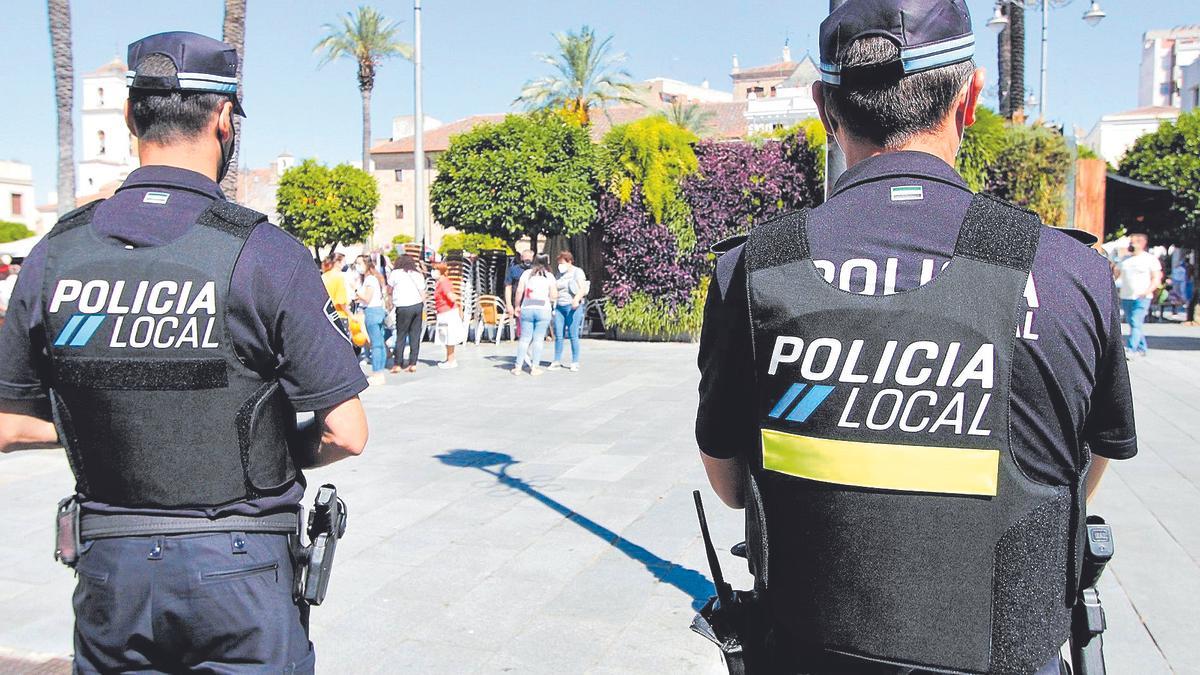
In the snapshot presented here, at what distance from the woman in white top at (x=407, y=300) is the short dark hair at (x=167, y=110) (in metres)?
10.6

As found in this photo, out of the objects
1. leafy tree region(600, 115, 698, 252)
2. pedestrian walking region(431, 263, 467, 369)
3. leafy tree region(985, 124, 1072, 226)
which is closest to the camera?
pedestrian walking region(431, 263, 467, 369)

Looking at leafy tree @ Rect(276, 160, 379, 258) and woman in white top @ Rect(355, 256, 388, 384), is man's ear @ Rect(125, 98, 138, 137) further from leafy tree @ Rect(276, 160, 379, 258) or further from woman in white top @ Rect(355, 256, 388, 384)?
leafy tree @ Rect(276, 160, 379, 258)

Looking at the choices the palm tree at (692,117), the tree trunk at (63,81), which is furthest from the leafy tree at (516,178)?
the palm tree at (692,117)

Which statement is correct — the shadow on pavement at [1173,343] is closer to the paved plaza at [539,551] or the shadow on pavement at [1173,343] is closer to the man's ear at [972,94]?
the paved plaza at [539,551]

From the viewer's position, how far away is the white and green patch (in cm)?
162

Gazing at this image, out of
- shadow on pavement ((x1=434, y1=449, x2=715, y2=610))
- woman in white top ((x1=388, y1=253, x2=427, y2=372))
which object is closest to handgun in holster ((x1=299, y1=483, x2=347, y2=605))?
shadow on pavement ((x1=434, y1=449, x2=715, y2=610))

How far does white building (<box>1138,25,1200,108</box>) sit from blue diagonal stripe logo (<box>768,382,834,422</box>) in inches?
3177

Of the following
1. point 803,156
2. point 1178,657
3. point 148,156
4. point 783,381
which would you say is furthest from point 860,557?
point 803,156

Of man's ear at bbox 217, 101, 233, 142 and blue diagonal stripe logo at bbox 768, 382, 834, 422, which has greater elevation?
man's ear at bbox 217, 101, 233, 142

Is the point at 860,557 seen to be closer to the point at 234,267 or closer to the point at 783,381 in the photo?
the point at 783,381

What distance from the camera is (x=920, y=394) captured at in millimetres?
1549

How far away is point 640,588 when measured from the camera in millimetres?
4715

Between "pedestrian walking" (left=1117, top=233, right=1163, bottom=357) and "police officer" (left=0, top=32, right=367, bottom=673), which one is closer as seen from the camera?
"police officer" (left=0, top=32, right=367, bottom=673)

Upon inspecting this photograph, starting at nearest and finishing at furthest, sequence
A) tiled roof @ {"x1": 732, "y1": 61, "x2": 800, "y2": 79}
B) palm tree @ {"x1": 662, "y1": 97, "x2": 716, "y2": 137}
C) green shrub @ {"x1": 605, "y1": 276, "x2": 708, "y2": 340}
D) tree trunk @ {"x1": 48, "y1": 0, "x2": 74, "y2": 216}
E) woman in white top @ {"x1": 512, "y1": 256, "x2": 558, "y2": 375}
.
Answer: woman in white top @ {"x1": 512, "y1": 256, "x2": 558, "y2": 375} < tree trunk @ {"x1": 48, "y1": 0, "x2": 74, "y2": 216} < green shrub @ {"x1": 605, "y1": 276, "x2": 708, "y2": 340} < palm tree @ {"x1": 662, "y1": 97, "x2": 716, "y2": 137} < tiled roof @ {"x1": 732, "y1": 61, "x2": 800, "y2": 79}
